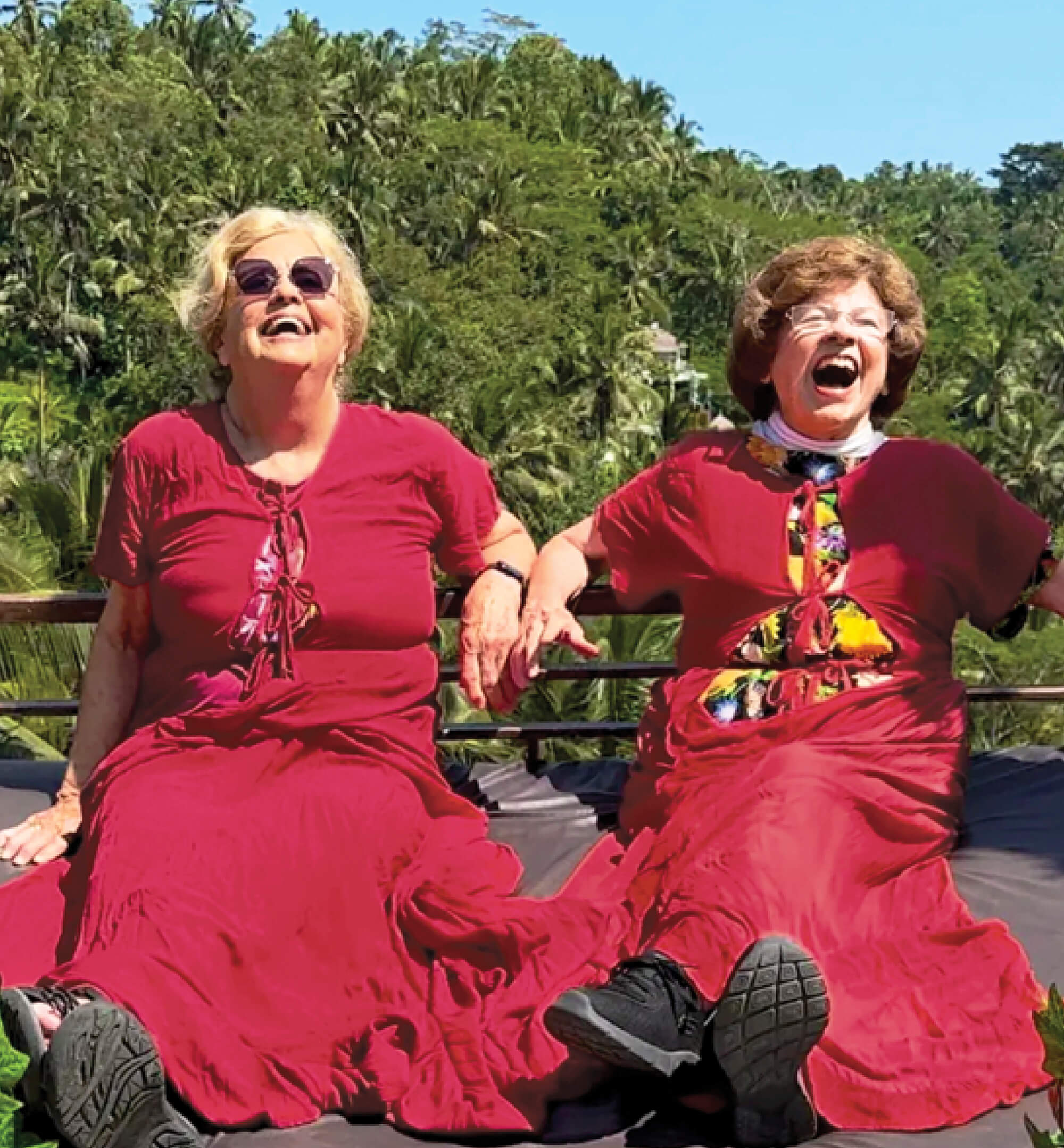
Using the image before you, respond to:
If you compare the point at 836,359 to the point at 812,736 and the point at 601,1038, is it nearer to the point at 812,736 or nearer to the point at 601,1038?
the point at 812,736

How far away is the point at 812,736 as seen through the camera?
319cm

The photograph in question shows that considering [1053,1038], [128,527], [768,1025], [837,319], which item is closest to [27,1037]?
[768,1025]

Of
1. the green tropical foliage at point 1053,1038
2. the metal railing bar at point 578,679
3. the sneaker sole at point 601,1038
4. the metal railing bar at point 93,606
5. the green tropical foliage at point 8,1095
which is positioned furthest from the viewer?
the metal railing bar at point 578,679

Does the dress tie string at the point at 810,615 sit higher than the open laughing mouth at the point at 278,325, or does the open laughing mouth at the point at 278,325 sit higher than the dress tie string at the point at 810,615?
the open laughing mouth at the point at 278,325

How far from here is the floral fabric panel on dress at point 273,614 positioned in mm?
3297

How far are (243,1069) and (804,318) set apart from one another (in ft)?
6.16

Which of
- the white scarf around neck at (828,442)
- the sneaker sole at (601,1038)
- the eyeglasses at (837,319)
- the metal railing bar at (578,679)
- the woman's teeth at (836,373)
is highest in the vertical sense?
the eyeglasses at (837,319)

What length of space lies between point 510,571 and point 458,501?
192mm

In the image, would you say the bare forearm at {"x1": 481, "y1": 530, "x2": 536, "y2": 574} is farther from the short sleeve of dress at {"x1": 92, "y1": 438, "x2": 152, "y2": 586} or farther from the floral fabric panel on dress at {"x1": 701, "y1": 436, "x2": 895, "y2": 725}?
the short sleeve of dress at {"x1": 92, "y1": 438, "x2": 152, "y2": 586}

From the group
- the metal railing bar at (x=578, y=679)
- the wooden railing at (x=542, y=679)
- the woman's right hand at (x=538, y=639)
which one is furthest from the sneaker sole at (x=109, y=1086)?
the metal railing bar at (x=578, y=679)

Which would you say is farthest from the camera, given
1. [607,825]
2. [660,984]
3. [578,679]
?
[578,679]

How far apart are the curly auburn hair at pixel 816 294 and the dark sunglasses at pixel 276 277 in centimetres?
91

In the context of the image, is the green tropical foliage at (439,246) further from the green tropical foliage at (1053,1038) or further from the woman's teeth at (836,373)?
the green tropical foliage at (1053,1038)

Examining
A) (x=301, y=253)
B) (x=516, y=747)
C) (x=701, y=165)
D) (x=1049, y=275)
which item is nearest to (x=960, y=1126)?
(x=301, y=253)
